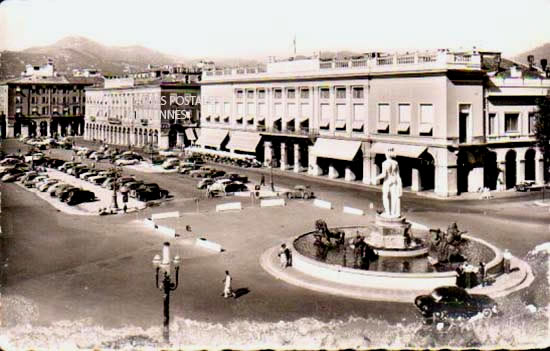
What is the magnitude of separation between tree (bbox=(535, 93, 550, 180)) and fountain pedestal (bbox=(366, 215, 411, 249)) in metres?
27.9

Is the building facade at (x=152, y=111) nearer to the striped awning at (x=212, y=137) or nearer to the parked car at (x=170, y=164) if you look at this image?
the striped awning at (x=212, y=137)

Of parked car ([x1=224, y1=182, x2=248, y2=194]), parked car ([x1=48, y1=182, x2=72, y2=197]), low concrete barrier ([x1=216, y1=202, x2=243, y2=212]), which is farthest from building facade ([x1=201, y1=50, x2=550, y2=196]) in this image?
parked car ([x1=48, y1=182, x2=72, y2=197])

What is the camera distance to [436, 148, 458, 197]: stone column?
50.4 meters

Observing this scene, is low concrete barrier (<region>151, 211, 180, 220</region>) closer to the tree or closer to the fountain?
the fountain

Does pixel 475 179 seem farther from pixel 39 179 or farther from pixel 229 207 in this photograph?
pixel 39 179

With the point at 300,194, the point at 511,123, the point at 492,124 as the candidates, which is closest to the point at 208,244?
the point at 300,194

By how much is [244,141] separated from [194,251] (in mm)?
43464

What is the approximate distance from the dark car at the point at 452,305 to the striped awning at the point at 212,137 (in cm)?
5990

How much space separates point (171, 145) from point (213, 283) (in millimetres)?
71241

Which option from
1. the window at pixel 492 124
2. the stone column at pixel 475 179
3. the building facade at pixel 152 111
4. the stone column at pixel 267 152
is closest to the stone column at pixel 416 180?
A: the stone column at pixel 475 179

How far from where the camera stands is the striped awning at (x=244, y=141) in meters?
73.1

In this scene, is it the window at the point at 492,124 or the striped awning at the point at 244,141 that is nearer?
the window at the point at 492,124

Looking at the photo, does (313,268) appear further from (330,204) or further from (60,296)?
(330,204)

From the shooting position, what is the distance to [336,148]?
2389 inches
